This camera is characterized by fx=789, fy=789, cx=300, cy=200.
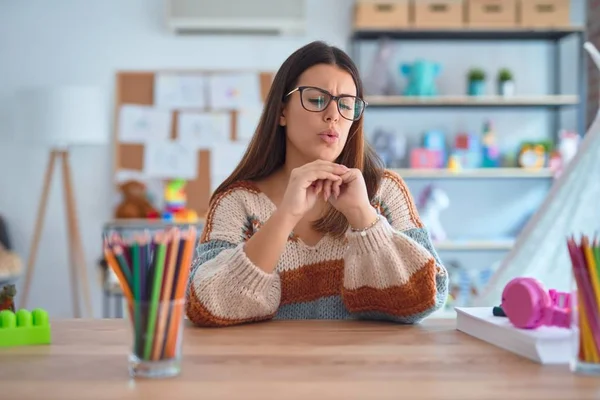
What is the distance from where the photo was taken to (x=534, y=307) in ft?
3.47

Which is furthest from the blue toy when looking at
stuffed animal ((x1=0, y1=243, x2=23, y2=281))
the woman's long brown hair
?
the woman's long brown hair

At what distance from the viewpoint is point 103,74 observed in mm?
4406

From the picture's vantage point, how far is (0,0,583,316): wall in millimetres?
4391

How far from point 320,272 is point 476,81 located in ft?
9.55

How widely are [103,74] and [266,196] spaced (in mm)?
3025

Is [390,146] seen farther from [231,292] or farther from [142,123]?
[231,292]

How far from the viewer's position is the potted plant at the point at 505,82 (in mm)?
4227

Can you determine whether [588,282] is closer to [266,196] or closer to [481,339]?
[481,339]

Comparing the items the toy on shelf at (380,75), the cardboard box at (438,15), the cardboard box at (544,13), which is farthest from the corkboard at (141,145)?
the cardboard box at (544,13)

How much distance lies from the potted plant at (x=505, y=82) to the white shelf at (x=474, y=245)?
31.7 inches

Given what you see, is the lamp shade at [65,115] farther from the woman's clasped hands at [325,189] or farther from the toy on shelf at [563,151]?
the woman's clasped hands at [325,189]

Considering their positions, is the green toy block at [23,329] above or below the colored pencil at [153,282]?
below

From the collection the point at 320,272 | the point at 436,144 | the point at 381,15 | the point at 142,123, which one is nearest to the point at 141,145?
the point at 142,123

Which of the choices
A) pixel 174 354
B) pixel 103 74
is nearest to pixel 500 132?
pixel 103 74
